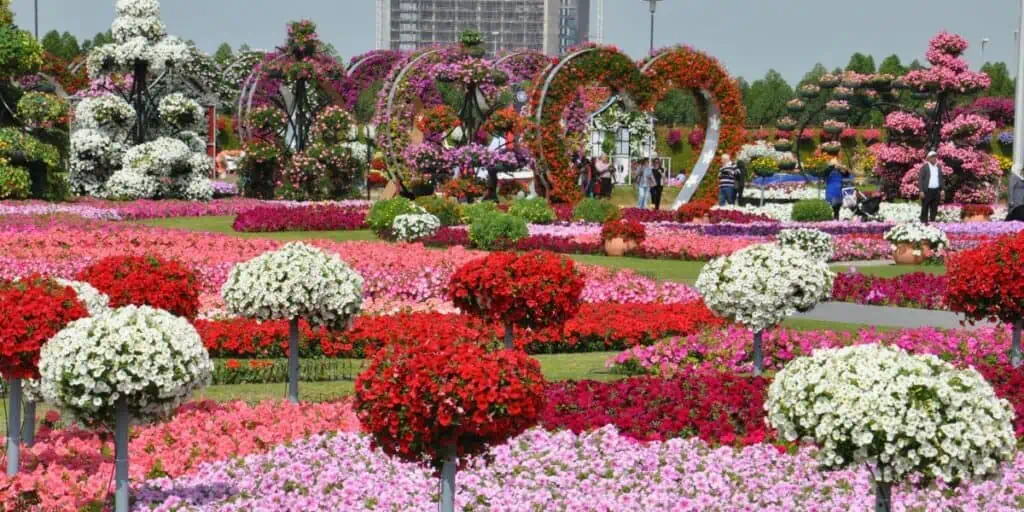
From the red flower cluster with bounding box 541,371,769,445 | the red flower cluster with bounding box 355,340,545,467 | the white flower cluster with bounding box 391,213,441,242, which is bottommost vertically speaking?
the red flower cluster with bounding box 541,371,769,445

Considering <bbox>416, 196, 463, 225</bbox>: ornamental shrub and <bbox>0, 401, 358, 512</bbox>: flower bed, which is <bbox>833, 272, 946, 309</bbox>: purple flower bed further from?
<bbox>416, 196, 463, 225</bbox>: ornamental shrub

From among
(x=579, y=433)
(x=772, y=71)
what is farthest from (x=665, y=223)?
(x=772, y=71)

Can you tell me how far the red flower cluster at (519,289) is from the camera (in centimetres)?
1052

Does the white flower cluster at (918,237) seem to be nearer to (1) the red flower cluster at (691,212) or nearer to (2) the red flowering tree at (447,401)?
(1) the red flower cluster at (691,212)

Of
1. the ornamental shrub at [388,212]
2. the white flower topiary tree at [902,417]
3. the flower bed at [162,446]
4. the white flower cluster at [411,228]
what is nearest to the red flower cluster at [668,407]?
the flower bed at [162,446]

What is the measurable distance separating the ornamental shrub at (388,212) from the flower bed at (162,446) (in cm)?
1444

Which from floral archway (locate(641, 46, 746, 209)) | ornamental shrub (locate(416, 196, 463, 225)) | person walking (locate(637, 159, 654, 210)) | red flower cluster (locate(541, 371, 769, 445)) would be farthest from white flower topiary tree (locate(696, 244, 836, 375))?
floral archway (locate(641, 46, 746, 209))

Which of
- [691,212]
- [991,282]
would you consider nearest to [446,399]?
[991,282]

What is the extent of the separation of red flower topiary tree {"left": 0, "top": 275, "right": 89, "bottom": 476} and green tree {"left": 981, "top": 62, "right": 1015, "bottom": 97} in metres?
69.9

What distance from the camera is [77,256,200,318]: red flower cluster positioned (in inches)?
393

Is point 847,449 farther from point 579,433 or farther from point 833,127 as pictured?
point 833,127

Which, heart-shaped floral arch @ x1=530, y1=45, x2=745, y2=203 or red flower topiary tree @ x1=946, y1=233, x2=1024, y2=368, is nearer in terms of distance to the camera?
red flower topiary tree @ x1=946, y1=233, x2=1024, y2=368

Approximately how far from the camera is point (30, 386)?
26.0 ft

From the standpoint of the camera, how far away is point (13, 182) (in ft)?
96.6
